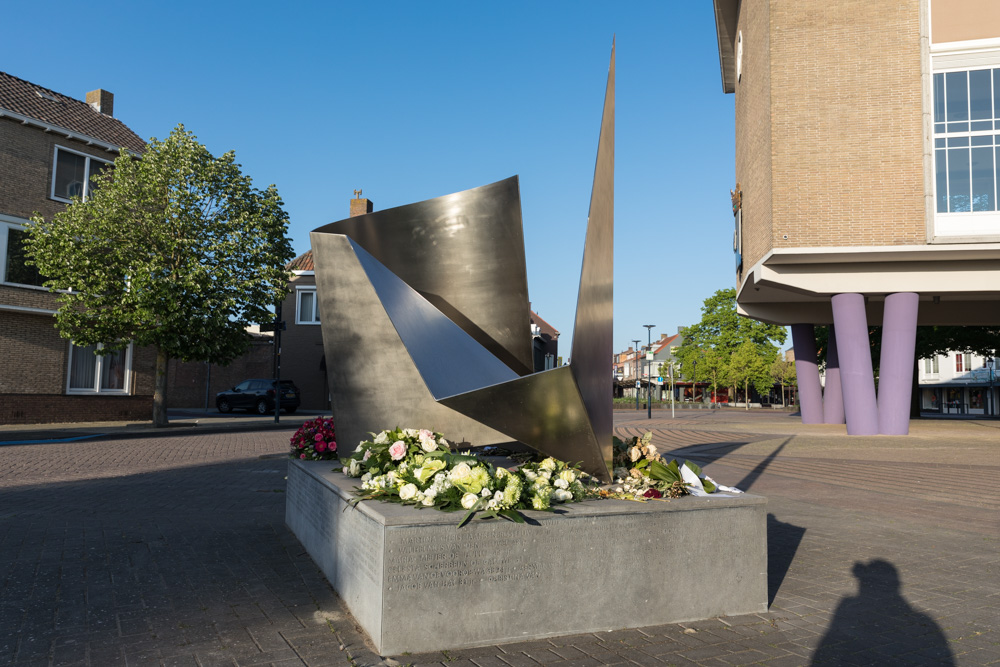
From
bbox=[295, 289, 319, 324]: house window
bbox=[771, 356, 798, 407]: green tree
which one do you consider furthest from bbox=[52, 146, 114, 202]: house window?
bbox=[771, 356, 798, 407]: green tree

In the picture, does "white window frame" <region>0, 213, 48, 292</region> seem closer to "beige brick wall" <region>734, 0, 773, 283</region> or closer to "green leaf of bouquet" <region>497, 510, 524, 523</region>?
"beige brick wall" <region>734, 0, 773, 283</region>

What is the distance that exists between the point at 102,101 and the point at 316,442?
30411 mm

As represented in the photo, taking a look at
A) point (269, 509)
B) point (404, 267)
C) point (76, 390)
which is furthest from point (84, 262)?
point (404, 267)

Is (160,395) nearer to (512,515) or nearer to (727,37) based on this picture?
(512,515)

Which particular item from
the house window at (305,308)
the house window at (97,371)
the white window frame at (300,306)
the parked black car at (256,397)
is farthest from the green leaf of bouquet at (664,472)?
the house window at (305,308)

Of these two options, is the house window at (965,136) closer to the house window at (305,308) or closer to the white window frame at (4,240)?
the white window frame at (4,240)

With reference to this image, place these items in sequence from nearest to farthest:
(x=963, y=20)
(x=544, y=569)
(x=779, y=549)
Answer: (x=544, y=569), (x=779, y=549), (x=963, y=20)

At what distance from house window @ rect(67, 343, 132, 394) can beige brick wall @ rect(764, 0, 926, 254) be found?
76.7 ft

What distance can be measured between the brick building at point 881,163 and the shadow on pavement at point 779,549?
561 inches

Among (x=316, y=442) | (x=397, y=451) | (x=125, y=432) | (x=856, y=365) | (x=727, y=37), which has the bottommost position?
(x=125, y=432)

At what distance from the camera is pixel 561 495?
174 inches

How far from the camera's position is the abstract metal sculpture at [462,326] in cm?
489

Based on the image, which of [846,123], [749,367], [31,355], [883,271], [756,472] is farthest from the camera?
[749,367]

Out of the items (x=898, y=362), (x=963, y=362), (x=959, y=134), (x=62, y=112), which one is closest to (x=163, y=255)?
(x=62, y=112)
